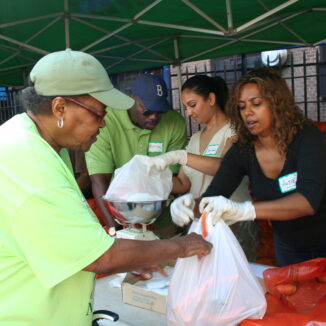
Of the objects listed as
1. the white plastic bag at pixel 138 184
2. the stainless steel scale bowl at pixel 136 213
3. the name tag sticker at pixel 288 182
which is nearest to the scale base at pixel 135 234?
the stainless steel scale bowl at pixel 136 213

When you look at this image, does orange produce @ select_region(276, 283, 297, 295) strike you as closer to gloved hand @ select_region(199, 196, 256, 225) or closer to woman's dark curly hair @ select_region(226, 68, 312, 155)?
gloved hand @ select_region(199, 196, 256, 225)

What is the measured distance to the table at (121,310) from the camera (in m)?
1.43

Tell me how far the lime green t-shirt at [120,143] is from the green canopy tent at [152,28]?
2.52ft

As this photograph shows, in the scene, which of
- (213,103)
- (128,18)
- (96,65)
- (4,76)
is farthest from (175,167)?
(4,76)

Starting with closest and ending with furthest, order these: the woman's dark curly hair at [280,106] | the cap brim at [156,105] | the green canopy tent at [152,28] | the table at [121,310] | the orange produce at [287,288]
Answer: the orange produce at [287,288] < the table at [121,310] < the woman's dark curly hair at [280,106] < the cap brim at [156,105] < the green canopy tent at [152,28]

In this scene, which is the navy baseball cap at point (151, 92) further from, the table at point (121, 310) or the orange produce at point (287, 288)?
the orange produce at point (287, 288)

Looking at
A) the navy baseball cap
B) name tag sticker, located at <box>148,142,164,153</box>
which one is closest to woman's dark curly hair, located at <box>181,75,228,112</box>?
the navy baseball cap

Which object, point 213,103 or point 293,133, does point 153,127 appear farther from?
point 293,133

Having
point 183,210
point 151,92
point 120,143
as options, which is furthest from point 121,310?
point 151,92

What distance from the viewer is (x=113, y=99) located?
113 cm

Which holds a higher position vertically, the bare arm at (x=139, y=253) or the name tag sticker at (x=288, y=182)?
the name tag sticker at (x=288, y=182)

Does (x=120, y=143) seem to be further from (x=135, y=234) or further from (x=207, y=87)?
(x=135, y=234)

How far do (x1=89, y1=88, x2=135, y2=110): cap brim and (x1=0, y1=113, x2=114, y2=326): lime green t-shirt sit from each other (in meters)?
0.21

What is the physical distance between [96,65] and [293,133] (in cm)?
97
